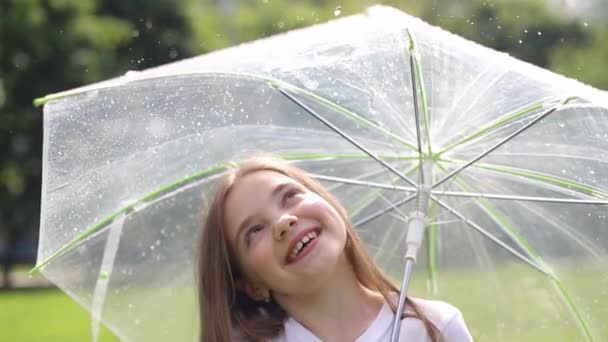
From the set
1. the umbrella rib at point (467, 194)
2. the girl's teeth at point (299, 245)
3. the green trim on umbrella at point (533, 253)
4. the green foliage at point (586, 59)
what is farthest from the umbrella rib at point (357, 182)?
the green foliage at point (586, 59)

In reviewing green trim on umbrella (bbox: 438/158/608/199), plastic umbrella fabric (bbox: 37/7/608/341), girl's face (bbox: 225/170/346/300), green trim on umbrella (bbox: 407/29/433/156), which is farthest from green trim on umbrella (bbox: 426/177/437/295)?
girl's face (bbox: 225/170/346/300)

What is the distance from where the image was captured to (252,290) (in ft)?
11.2

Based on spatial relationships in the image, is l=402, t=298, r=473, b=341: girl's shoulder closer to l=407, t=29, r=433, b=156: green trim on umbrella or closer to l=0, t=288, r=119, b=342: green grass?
l=407, t=29, r=433, b=156: green trim on umbrella

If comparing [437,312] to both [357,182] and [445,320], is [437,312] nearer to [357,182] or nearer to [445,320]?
[445,320]

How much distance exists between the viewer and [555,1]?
138 feet

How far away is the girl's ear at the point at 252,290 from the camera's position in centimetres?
339

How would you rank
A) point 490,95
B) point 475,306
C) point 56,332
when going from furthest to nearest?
1. point 56,332
2. point 475,306
3. point 490,95

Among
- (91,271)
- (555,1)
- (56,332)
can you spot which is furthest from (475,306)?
(555,1)

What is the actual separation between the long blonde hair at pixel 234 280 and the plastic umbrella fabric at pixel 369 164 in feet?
1.11

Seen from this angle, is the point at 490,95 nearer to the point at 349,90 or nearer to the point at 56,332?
the point at 349,90

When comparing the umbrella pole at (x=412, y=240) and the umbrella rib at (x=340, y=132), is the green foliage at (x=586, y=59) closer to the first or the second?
the umbrella rib at (x=340, y=132)

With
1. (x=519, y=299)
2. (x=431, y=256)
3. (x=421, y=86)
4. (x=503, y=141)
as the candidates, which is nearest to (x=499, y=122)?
(x=503, y=141)

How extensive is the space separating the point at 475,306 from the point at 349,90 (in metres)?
0.97

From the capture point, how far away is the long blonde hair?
3.33 metres
